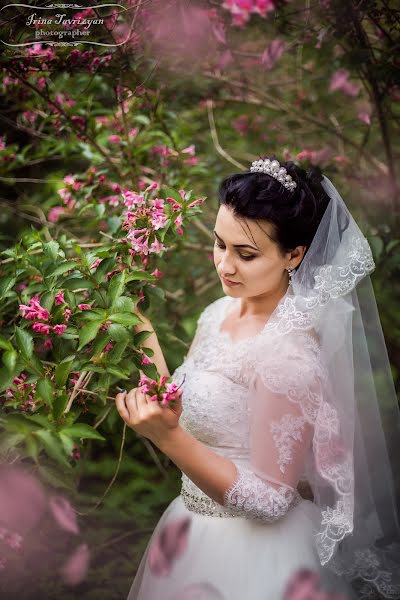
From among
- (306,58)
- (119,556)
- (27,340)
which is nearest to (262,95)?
(306,58)

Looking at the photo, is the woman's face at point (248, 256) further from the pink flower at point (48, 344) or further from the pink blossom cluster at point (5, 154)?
the pink blossom cluster at point (5, 154)

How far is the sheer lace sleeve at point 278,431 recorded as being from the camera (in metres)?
1.52

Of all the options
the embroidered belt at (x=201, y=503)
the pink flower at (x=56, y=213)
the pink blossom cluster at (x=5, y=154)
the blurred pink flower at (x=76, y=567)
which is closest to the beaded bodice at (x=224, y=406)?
the embroidered belt at (x=201, y=503)

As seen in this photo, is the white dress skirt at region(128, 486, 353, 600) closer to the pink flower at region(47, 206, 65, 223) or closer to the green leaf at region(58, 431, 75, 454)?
the green leaf at region(58, 431, 75, 454)

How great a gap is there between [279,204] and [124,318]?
574mm

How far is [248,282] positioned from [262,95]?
1857mm

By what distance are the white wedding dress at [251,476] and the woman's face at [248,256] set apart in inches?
5.9

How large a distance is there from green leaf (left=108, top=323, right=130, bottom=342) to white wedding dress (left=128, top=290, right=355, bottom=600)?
0.40m

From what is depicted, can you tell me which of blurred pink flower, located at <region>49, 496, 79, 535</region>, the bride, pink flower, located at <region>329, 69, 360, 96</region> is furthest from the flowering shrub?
pink flower, located at <region>329, 69, 360, 96</region>

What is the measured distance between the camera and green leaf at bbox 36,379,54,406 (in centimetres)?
129

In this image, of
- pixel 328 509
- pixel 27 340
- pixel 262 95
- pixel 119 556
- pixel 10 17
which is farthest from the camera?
pixel 262 95

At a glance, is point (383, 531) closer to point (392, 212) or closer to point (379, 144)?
point (392, 212)

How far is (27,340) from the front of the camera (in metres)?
1.38

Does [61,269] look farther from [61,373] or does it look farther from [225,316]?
[225,316]
